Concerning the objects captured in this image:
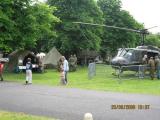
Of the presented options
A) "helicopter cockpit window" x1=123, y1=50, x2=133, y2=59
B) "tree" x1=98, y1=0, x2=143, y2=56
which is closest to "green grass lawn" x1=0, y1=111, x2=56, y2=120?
"helicopter cockpit window" x1=123, y1=50, x2=133, y2=59

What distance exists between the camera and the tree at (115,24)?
250 ft

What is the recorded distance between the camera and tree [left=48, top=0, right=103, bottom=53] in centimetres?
5997

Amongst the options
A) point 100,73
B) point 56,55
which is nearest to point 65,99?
point 100,73

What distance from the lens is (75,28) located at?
197 feet

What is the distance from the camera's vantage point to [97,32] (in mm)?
65438

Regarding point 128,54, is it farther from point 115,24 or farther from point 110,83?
point 115,24

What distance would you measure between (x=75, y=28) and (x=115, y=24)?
66.5 ft

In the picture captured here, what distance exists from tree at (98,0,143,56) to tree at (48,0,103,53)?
1152 centimetres

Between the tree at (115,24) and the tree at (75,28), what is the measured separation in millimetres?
11515

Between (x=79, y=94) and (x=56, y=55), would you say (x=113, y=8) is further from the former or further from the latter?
(x=79, y=94)

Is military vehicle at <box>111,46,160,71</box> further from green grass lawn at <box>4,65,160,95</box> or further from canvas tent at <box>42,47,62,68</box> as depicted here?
canvas tent at <box>42,47,62,68</box>

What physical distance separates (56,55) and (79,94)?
32.6 meters
